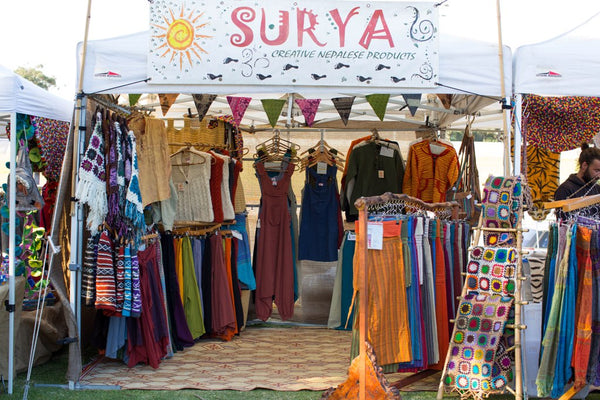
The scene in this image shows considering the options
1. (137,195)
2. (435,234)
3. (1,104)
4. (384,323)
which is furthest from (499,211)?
(1,104)

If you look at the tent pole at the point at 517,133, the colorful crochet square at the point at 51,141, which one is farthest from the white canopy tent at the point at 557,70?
the colorful crochet square at the point at 51,141

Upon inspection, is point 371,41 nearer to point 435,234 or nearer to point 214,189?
point 435,234

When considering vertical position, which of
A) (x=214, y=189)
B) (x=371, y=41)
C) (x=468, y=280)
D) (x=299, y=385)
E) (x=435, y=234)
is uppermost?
(x=371, y=41)

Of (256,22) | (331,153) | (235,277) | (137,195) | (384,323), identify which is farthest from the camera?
(331,153)

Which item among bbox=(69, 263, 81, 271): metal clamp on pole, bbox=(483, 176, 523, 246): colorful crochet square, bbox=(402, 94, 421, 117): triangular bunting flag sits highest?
bbox=(402, 94, 421, 117): triangular bunting flag

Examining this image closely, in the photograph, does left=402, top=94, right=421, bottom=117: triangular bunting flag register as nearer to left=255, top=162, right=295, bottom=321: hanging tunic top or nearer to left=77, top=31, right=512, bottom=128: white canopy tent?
left=77, top=31, right=512, bottom=128: white canopy tent

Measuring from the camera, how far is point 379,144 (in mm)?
6004

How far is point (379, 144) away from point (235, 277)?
74.4 inches

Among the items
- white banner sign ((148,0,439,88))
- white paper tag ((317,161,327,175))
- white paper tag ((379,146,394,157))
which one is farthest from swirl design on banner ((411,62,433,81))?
white paper tag ((317,161,327,175))

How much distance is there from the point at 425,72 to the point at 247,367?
252cm

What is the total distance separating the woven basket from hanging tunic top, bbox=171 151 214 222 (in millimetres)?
247

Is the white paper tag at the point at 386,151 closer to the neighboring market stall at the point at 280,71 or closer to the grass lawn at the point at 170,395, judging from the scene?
the neighboring market stall at the point at 280,71

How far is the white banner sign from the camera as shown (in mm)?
3934

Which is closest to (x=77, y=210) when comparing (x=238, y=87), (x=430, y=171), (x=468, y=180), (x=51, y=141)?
(x=51, y=141)
